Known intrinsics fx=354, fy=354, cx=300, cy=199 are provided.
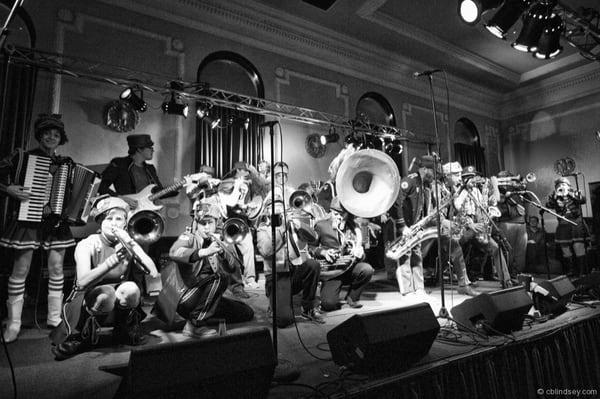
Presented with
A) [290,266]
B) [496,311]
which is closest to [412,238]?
[290,266]

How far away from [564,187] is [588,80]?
167 inches

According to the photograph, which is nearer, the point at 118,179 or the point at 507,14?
the point at 507,14

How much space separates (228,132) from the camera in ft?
21.9

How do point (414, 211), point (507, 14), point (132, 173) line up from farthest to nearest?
point (414, 211) < point (132, 173) < point (507, 14)

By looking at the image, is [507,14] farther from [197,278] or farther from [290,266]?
[197,278]

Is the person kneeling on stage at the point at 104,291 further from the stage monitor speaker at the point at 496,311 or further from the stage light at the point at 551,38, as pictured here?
the stage light at the point at 551,38

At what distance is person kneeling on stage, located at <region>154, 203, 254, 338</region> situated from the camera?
3.32 m

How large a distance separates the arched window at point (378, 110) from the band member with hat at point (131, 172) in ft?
17.1

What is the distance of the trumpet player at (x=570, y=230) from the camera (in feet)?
23.8

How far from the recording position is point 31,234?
3.44 metres

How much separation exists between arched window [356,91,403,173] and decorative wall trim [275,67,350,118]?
1.70ft

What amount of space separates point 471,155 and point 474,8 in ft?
24.0

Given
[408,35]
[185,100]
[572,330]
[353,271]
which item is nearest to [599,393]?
[572,330]

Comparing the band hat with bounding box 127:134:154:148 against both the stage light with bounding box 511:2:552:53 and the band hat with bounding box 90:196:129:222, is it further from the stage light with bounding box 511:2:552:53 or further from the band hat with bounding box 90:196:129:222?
the stage light with bounding box 511:2:552:53
